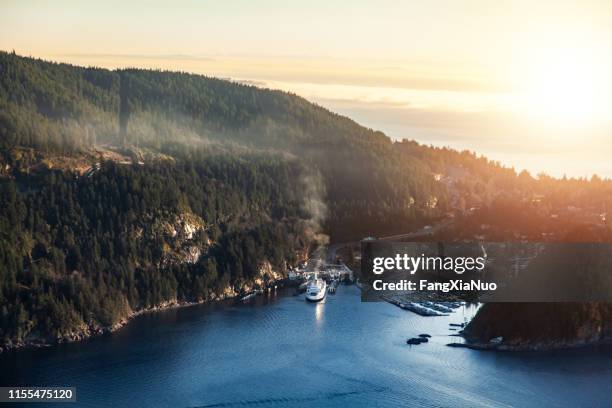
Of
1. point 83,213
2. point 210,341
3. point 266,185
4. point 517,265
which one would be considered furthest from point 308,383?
point 266,185

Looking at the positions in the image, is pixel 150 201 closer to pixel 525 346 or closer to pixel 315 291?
pixel 315 291

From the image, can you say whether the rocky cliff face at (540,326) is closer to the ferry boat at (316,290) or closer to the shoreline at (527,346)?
the shoreline at (527,346)

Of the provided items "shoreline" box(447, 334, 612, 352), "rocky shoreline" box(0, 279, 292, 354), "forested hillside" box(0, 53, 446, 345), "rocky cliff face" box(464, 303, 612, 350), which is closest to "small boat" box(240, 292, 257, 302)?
"forested hillside" box(0, 53, 446, 345)

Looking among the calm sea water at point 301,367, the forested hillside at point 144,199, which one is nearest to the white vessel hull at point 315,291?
the forested hillside at point 144,199

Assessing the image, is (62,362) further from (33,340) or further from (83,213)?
(83,213)

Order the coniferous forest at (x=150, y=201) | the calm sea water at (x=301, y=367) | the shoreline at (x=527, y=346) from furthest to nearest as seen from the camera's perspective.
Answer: the coniferous forest at (x=150, y=201)
the shoreline at (x=527, y=346)
the calm sea water at (x=301, y=367)

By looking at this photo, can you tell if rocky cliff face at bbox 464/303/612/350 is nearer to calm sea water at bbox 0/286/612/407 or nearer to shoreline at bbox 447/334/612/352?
shoreline at bbox 447/334/612/352

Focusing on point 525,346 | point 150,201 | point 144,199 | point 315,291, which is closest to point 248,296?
point 315,291
